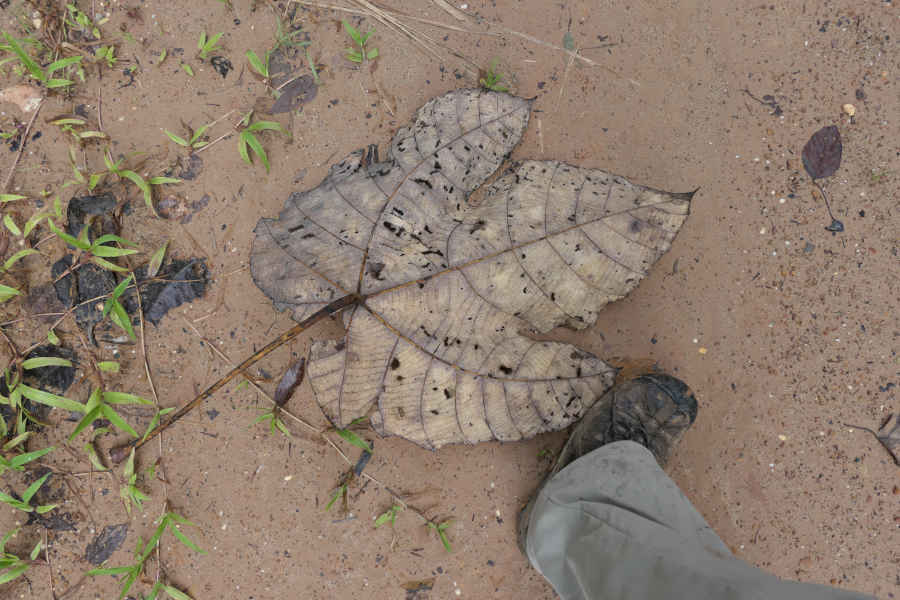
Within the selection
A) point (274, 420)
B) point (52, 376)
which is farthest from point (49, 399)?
point (274, 420)

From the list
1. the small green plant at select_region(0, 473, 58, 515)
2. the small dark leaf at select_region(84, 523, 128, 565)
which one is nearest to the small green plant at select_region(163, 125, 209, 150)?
the small green plant at select_region(0, 473, 58, 515)

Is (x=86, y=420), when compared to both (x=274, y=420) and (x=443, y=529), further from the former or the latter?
(x=443, y=529)

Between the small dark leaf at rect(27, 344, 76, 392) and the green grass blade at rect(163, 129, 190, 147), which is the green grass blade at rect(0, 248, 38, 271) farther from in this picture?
the green grass blade at rect(163, 129, 190, 147)

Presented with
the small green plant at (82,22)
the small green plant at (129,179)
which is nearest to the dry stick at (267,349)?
the small green plant at (129,179)

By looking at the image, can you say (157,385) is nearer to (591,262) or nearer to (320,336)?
(320,336)

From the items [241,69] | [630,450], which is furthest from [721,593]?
[241,69]
